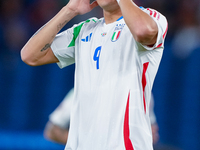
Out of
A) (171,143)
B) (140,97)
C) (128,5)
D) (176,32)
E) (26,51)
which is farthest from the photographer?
(176,32)

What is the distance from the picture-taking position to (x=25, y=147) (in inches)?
171

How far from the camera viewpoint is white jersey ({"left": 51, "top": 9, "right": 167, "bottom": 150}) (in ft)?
6.39

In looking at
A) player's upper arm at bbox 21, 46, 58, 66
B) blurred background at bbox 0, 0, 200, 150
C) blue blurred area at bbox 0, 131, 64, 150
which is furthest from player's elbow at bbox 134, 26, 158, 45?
blue blurred area at bbox 0, 131, 64, 150

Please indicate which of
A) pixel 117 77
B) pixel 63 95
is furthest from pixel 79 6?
pixel 63 95

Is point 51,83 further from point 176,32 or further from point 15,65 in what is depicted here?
point 176,32

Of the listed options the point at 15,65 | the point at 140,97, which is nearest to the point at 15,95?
the point at 15,65

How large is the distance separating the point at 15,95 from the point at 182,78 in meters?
2.25

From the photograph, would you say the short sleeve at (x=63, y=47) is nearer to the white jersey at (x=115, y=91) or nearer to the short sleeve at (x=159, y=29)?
the white jersey at (x=115, y=91)

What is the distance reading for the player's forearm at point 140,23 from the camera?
5.74 feet

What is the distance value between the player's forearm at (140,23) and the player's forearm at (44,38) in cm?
64

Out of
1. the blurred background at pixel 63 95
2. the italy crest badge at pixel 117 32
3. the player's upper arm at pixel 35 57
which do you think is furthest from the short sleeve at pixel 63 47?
the blurred background at pixel 63 95

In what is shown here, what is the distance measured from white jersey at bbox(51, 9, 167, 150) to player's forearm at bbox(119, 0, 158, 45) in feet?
0.16

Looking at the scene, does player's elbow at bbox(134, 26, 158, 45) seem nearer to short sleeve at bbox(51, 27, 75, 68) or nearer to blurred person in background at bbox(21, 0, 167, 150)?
blurred person in background at bbox(21, 0, 167, 150)

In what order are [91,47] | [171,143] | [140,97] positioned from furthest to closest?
[171,143] < [91,47] < [140,97]
